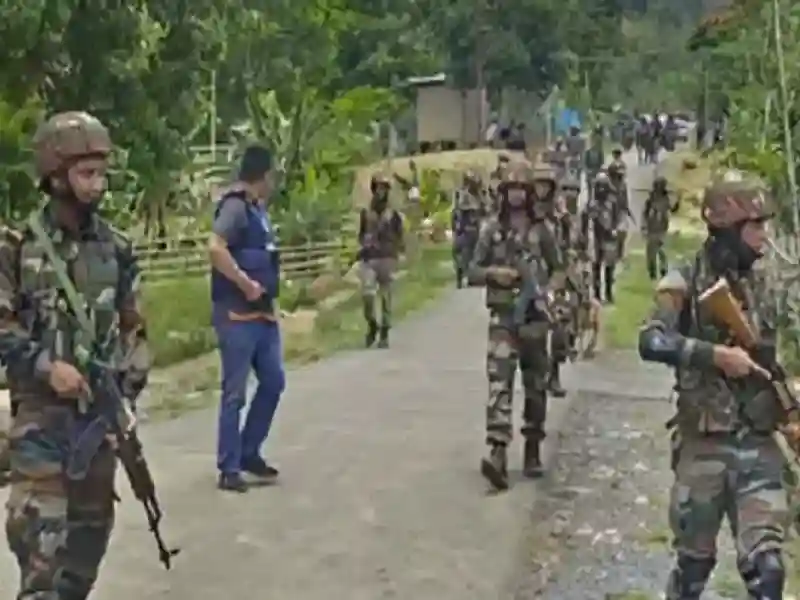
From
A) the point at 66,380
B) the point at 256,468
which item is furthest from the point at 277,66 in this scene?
the point at 66,380

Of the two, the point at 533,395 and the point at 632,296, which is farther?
the point at 632,296

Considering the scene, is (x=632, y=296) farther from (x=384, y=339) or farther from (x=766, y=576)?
(x=766, y=576)

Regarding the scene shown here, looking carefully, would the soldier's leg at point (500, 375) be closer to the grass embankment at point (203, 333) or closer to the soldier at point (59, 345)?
the grass embankment at point (203, 333)

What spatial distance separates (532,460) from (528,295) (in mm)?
1199

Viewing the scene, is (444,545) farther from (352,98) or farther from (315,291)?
(352,98)

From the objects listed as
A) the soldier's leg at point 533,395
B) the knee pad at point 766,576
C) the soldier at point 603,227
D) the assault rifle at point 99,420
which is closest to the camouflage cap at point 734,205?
the knee pad at point 766,576

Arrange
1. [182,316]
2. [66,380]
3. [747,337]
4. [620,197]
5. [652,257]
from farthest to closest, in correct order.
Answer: [652,257]
[620,197]
[182,316]
[747,337]
[66,380]

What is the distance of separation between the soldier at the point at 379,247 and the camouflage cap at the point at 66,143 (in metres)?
11.4

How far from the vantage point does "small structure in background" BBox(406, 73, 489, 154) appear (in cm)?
5297

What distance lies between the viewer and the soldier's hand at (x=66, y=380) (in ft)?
17.4

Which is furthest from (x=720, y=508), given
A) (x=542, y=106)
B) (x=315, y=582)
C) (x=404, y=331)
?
(x=542, y=106)

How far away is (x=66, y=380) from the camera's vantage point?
208 inches

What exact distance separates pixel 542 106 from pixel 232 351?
49.5 metres

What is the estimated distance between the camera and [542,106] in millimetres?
58688
